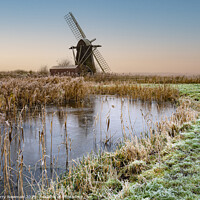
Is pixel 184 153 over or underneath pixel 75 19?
underneath

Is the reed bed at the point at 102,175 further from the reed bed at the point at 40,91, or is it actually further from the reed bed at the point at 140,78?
the reed bed at the point at 140,78

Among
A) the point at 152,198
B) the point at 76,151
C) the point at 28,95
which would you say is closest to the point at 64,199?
the point at 152,198

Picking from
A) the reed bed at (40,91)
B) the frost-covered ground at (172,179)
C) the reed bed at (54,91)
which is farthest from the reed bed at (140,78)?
the frost-covered ground at (172,179)

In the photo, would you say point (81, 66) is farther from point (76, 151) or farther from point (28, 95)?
point (76, 151)

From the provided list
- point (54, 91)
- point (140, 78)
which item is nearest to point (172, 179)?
point (54, 91)

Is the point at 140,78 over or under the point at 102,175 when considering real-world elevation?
over

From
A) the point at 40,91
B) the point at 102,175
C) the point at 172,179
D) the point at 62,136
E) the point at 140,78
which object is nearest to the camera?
the point at 172,179

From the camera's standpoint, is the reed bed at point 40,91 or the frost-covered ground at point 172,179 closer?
the frost-covered ground at point 172,179

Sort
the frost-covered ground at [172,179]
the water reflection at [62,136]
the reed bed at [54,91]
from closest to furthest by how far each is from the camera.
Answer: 1. the frost-covered ground at [172,179]
2. the water reflection at [62,136]
3. the reed bed at [54,91]

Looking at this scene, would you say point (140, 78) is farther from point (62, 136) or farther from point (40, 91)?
point (62, 136)

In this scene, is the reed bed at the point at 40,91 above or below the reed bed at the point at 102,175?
above

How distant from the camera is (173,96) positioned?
40.4 ft

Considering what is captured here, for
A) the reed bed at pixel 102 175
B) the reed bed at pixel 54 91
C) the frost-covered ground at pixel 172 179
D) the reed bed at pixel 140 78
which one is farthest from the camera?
the reed bed at pixel 140 78

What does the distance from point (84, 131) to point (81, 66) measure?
20.4 meters
